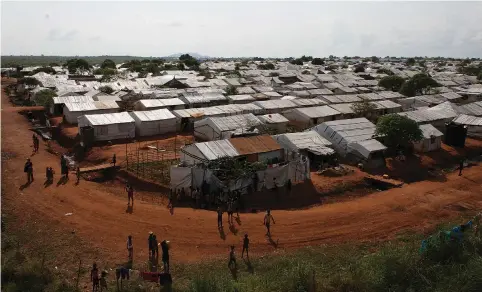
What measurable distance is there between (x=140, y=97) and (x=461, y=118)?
99.8ft

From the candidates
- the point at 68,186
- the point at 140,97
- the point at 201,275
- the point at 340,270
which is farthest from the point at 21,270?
the point at 140,97

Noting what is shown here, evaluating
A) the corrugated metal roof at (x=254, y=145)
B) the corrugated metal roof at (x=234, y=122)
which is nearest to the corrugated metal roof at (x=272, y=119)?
the corrugated metal roof at (x=234, y=122)

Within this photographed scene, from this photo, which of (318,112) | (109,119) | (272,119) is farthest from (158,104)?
(318,112)

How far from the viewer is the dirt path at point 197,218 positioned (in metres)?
14.9

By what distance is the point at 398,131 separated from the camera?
26.3m

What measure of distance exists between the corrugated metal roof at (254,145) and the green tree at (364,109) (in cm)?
1600

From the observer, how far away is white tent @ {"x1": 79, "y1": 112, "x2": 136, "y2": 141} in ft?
93.8

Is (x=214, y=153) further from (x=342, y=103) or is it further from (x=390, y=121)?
(x=342, y=103)

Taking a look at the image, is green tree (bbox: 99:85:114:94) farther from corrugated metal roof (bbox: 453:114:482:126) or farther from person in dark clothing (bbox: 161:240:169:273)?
person in dark clothing (bbox: 161:240:169:273)

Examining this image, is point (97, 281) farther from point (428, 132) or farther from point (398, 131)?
point (428, 132)

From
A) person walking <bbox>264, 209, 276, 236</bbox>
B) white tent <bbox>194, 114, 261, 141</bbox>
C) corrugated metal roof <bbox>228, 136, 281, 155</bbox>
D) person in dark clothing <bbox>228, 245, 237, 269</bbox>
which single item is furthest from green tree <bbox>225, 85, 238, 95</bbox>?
person in dark clothing <bbox>228, 245, 237, 269</bbox>

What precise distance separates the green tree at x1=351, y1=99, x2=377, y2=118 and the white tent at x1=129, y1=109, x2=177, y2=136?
16.5 metres

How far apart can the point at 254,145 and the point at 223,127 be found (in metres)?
6.26

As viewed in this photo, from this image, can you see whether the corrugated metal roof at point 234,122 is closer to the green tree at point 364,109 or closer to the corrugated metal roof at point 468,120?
the green tree at point 364,109
